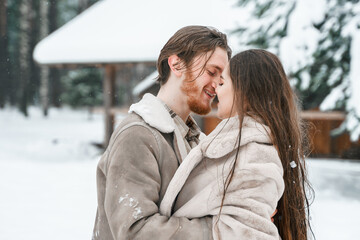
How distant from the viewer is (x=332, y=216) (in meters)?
6.54

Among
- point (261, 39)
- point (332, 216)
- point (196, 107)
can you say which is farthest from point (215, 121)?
point (196, 107)

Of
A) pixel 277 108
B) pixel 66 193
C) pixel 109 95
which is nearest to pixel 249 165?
pixel 277 108

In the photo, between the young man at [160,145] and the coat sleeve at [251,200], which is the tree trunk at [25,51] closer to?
the young man at [160,145]

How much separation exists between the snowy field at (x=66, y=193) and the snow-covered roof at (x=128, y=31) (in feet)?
10.4

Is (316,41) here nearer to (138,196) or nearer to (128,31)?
(128,31)

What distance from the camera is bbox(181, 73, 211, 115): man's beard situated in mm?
2082

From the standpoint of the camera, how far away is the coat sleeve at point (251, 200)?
4.84ft

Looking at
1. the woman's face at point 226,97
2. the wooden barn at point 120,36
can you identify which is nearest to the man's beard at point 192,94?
the woman's face at point 226,97

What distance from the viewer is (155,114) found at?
1.84 m

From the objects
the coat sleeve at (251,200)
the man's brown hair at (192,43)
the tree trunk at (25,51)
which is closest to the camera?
the coat sleeve at (251,200)

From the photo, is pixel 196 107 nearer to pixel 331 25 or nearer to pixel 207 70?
pixel 207 70

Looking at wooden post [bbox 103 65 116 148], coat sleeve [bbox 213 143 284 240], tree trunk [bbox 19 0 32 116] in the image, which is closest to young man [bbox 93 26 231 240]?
coat sleeve [bbox 213 143 284 240]

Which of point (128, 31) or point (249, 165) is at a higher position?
point (249, 165)

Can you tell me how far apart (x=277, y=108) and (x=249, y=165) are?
13.7 inches
